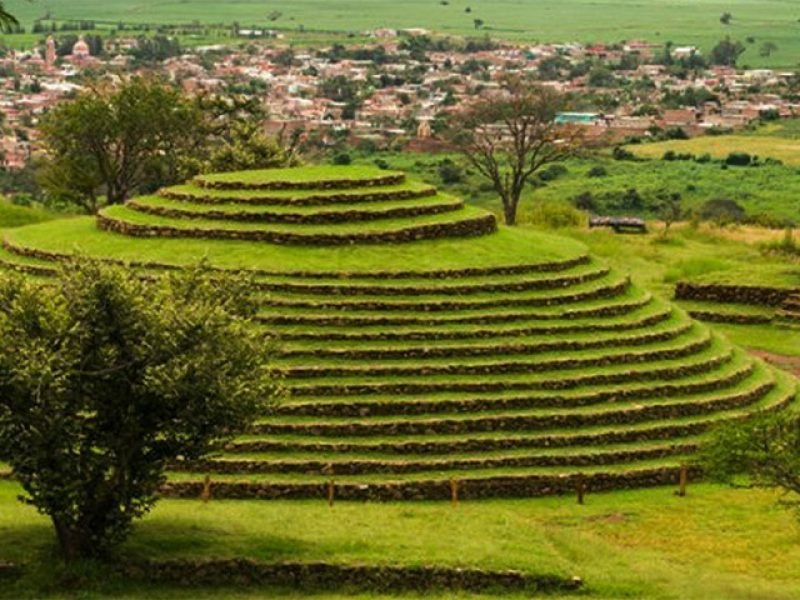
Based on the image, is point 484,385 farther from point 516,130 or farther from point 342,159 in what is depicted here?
point 342,159

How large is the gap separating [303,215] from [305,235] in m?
0.79

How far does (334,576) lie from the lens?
24.8 meters

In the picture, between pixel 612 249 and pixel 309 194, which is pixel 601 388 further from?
pixel 612 249

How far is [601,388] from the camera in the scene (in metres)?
34.1

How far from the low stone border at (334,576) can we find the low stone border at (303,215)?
13914 millimetres

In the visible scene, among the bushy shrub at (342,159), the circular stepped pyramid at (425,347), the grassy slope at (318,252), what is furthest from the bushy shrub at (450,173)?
the grassy slope at (318,252)

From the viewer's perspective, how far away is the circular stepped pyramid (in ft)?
103

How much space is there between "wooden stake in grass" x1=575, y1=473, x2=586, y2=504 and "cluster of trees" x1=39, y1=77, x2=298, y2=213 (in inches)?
1102

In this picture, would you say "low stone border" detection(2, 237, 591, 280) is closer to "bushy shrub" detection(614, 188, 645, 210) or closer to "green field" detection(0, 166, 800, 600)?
"green field" detection(0, 166, 800, 600)

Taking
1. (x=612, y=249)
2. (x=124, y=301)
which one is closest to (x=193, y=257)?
(x=124, y=301)

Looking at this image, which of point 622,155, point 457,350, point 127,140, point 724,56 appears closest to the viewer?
point 457,350

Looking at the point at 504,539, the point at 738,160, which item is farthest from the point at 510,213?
the point at 504,539

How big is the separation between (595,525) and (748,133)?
90851 millimetres

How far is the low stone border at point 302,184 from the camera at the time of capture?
127 ft
